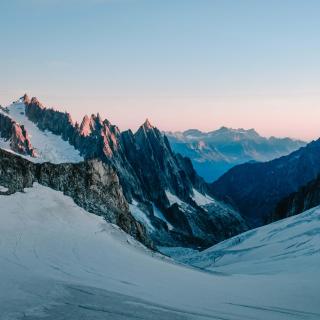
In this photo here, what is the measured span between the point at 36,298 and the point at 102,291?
667cm

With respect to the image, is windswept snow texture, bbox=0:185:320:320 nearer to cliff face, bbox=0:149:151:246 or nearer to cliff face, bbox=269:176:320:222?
cliff face, bbox=0:149:151:246

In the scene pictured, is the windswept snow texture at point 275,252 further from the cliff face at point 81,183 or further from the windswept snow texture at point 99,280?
the cliff face at point 81,183

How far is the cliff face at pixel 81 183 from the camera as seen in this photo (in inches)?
2864

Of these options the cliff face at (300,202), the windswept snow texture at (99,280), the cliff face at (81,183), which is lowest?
the windswept snow texture at (99,280)

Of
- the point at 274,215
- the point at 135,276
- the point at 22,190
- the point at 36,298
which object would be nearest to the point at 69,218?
the point at 22,190

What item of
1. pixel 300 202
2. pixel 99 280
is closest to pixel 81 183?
pixel 99 280

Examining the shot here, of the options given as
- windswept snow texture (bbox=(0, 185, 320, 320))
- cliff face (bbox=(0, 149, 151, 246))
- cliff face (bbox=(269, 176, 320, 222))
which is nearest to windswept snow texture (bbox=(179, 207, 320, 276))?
windswept snow texture (bbox=(0, 185, 320, 320))

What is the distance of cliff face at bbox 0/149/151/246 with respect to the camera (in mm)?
72750

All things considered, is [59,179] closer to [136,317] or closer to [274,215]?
[136,317]

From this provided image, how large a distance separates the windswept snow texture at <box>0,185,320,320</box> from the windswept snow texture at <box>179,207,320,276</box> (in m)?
1.12

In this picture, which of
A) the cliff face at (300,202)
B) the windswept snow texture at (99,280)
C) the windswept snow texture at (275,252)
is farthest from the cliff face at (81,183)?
the cliff face at (300,202)

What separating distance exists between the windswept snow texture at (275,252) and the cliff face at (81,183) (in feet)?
60.5

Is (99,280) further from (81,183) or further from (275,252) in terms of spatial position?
(275,252)

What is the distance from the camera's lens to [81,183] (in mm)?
81188
